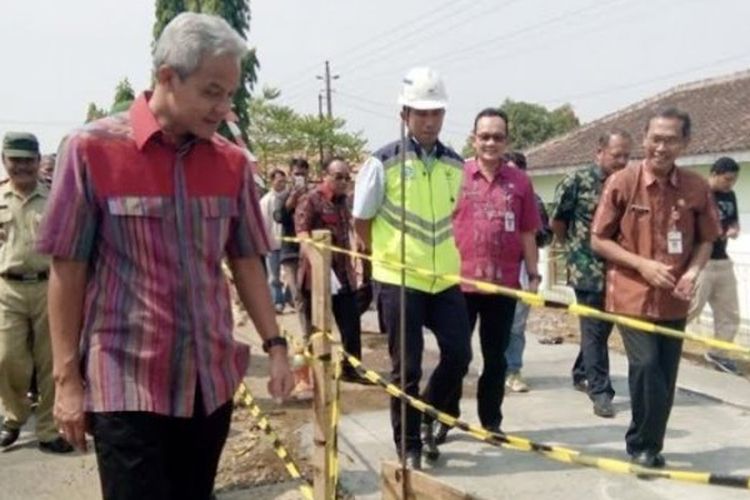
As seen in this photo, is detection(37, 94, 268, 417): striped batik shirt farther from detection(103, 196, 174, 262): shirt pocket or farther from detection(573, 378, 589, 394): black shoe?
detection(573, 378, 589, 394): black shoe

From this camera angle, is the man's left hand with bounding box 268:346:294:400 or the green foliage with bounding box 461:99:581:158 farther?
the green foliage with bounding box 461:99:581:158

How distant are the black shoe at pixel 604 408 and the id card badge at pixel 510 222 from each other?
1412 mm

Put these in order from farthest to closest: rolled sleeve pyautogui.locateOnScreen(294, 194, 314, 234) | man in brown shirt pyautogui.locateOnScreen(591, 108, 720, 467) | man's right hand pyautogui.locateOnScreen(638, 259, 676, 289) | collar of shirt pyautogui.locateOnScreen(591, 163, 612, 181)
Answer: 1. rolled sleeve pyautogui.locateOnScreen(294, 194, 314, 234)
2. collar of shirt pyautogui.locateOnScreen(591, 163, 612, 181)
3. man in brown shirt pyautogui.locateOnScreen(591, 108, 720, 467)
4. man's right hand pyautogui.locateOnScreen(638, 259, 676, 289)

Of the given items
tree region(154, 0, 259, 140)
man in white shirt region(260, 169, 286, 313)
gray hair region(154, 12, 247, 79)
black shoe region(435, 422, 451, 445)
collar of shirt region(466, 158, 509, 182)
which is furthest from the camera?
tree region(154, 0, 259, 140)

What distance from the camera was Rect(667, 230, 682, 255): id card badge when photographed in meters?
4.57

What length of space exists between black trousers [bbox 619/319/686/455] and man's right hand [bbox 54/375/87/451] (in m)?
2.80

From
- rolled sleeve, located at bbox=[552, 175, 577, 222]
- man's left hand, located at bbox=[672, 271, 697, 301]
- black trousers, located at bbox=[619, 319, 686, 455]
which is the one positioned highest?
rolled sleeve, located at bbox=[552, 175, 577, 222]

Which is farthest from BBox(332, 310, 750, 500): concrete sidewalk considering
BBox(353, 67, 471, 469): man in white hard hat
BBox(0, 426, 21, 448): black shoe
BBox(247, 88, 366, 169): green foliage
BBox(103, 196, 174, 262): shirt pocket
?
BBox(247, 88, 366, 169): green foliage

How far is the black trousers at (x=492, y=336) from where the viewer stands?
5230mm

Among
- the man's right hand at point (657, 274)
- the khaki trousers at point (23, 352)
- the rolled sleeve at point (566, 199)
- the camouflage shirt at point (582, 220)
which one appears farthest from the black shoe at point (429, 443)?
the khaki trousers at point (23, 352)

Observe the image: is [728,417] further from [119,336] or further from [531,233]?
[119,336]

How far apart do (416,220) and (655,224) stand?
3.77 feet

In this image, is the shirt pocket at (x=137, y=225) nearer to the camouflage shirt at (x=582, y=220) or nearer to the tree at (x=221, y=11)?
the camouflage shirt at (x=582, y=220)

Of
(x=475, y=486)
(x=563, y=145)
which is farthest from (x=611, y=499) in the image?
(x=563, y=145)
